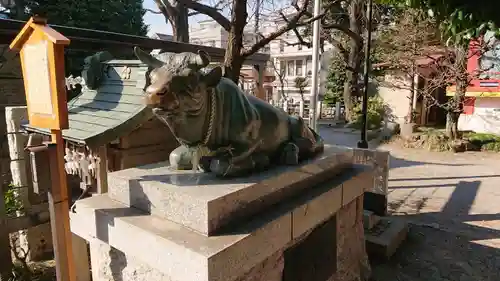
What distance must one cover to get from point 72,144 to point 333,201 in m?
3.31

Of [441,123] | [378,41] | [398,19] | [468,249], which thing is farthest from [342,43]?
[468,249]

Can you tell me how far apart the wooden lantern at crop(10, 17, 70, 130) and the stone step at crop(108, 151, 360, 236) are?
65cm

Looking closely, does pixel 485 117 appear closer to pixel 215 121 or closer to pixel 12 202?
pixel 215 121

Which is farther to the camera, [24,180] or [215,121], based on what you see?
[24,180]

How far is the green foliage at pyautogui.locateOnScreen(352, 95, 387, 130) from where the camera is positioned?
18078 millimetres

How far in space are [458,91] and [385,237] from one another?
11300mm

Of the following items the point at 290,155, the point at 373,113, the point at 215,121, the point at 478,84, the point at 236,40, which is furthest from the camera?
the point at 373,113

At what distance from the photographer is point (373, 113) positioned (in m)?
18.3

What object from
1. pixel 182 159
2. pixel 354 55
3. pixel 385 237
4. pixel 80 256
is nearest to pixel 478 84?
pixel 354 55

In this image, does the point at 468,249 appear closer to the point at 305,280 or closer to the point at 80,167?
the point at 305,280

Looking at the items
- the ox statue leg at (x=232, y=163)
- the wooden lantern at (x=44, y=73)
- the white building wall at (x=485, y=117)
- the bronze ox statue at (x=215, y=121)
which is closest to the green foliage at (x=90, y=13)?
the wooden lantern at (x=44, y=73)

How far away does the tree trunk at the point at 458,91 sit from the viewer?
1323 cm

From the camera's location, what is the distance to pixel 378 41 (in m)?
18.3

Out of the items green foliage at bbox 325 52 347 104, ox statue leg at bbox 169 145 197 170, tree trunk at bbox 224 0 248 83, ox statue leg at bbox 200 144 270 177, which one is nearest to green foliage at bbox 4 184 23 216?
ox statue leg at bbox 169 145 197 170
